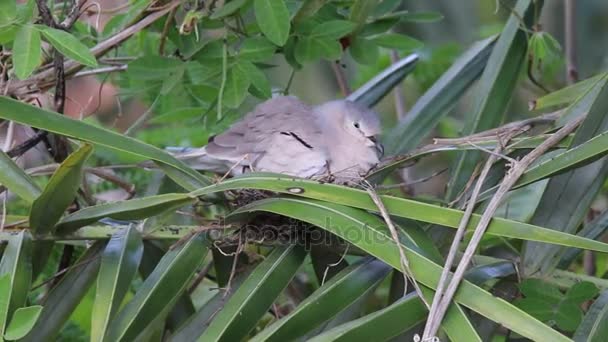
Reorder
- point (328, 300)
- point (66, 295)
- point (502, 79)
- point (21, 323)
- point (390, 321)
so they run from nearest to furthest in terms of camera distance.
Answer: point (21, 323) → point (390, 321) → point (328, 300) → point (66, 295) → point (502, 79)

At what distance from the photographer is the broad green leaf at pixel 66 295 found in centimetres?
178

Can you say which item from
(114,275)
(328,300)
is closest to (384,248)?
(328,300)

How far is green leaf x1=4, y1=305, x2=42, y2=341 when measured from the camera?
149 centimetres

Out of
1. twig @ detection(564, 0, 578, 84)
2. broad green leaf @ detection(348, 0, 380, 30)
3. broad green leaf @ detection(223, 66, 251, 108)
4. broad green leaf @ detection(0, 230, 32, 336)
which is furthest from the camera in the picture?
twig @ detection(564, 0, 578, 84)

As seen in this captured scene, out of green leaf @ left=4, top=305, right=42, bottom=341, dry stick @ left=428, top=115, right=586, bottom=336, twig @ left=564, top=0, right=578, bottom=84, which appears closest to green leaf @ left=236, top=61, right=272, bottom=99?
dry stick @ left=428, top=115, right=586, bottom=336

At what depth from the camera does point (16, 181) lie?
1817 mm

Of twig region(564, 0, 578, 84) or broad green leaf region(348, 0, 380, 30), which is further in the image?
twig region(564, 0, 578, 84)

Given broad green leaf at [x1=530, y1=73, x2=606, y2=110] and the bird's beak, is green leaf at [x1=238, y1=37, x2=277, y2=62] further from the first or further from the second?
broad green leaf at [x1=530, y1=73, x2=606, y2=110]

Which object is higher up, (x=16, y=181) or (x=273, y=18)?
(x=273, y=18)

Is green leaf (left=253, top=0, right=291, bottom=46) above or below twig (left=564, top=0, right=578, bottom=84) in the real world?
above

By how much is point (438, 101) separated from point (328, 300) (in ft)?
3.03

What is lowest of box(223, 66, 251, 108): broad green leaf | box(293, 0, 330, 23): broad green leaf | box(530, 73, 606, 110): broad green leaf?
box(530, 73, 606, 110): broad green leaf

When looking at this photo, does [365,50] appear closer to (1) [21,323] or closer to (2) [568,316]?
(2) [568,316]

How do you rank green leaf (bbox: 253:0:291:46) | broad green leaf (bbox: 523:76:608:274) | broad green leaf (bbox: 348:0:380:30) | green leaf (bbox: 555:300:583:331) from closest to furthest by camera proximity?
green leaf (bbox: 555:300:583:331) → broad green leaf (bbox: 523:76:608:274) → green leaf (bbox: 253:0:291:46) → broad green leaf (bbox: 348:0:380:30)
